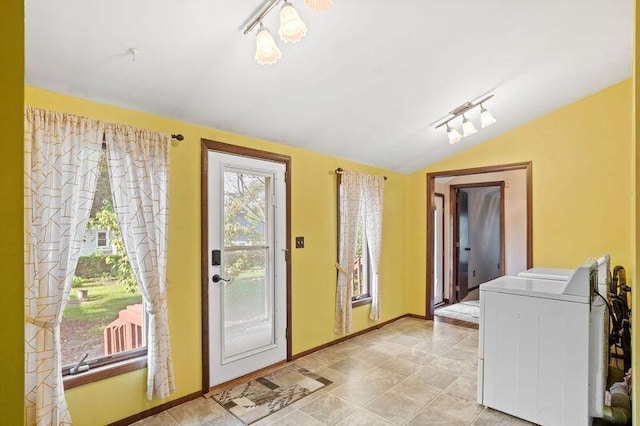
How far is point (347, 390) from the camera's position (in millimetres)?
2682

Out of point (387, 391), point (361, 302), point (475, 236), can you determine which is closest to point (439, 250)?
point (475, 236)

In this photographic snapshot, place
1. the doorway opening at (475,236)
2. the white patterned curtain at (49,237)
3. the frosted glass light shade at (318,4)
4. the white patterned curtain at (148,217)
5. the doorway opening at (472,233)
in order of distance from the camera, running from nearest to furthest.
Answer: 1. the frosted glass light shade at (318,4)
2. the white patterned curtain at (49,237)
3. the white patterned curtain at (148,217)
4. the doorway opening at (472,233)
5. the doorway opening at (475,236)

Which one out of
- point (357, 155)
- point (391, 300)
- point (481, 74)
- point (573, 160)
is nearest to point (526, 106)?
point (573, 160)

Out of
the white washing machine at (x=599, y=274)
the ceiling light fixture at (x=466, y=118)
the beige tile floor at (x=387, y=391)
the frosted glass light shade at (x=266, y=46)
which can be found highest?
the ceiling light fixture at (x=466, y=118)

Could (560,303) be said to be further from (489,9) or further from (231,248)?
(231,248)

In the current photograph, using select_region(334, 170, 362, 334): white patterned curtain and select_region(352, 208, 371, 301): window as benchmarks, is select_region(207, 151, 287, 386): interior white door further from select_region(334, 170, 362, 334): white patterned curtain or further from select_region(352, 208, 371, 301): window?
select_region(352, 208, 371, 301): window

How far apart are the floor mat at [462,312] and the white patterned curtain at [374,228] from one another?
4.35ft

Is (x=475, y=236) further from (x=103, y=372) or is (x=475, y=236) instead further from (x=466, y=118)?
(x=103, y=372)

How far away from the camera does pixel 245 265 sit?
9.57 feet

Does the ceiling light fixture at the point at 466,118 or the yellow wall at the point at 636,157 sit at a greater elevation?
the ceiling light fixture at the point at 466,118

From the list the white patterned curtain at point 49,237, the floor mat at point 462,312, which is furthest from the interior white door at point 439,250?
the white patterned curtain at point 49,237

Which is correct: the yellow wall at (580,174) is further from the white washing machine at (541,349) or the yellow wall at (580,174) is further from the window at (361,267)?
the window at (361,267)

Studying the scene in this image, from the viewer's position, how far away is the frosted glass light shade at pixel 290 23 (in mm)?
1419

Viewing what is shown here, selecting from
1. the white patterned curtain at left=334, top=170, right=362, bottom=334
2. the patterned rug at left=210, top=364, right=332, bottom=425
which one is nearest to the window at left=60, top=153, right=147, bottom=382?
the patterned rug at left=210, top=364, right=332, bottom=425
